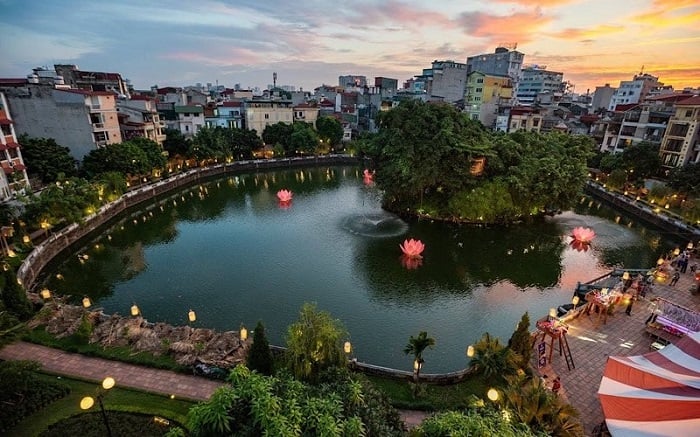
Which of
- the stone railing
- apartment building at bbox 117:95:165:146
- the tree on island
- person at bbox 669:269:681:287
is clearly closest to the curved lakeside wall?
the tree on island

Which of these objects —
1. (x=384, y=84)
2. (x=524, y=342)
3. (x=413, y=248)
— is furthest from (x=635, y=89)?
(x=524, y=342)

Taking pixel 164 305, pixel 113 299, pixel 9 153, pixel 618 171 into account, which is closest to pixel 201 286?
pixel 164 305

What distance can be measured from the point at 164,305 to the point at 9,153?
25.1 metres

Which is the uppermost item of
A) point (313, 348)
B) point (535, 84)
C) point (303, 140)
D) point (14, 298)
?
point (535, 84)

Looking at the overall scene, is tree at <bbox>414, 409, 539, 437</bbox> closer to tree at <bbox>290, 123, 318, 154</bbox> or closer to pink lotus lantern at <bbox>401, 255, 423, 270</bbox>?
pink lotus lantern at <bbox>401, 255, 423, 270</bbox>

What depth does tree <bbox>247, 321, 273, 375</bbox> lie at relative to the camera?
43.9 feet

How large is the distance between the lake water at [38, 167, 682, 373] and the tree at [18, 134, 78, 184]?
313 inches

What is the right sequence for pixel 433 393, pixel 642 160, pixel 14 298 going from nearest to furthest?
pixel 433 393 → pixel 14 298 → pixel 642 160

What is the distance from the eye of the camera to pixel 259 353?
13.4 m

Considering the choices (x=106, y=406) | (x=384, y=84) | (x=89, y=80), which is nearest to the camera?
(x=106, y=406)

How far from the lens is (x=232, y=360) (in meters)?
15.4

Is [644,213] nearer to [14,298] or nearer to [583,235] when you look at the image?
[583,235]

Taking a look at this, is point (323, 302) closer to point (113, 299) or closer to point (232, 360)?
point (232, 360)

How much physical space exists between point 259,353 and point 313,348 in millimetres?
2250
